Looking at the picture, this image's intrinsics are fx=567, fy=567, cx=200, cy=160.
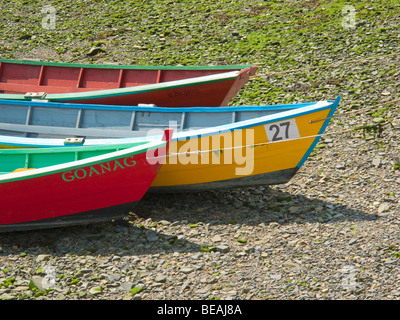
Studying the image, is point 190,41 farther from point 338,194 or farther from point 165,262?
point 165,262

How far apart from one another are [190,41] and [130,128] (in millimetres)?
7185

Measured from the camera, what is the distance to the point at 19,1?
22.5m

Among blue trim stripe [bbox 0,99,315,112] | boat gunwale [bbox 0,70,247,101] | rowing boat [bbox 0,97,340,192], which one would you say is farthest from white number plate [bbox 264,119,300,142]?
boat gunwale [bbox 0,70,247,101]

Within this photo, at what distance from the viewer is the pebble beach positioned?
27.9ft

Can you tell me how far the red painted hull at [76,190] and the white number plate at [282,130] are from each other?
7.03 ft

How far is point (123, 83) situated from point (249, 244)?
6352 millimetres

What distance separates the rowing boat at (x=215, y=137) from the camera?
10.2m

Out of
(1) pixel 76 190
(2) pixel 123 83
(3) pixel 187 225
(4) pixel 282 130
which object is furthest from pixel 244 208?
(2) pixel 123 83

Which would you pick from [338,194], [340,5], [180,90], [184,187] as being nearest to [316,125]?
[338,194]

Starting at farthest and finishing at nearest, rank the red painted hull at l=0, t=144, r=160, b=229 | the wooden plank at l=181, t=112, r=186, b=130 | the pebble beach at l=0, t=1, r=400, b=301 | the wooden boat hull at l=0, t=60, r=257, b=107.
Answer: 1. the wooden boat hull at l=0, t=60, r=257, b=107
2. the wooden plank at l=181, t=112, r=186, b=130
3. the red painted hull at l=0, t=144, r=160, b=229
4. the pebble beach at l=0, t=1, r=400, b=301

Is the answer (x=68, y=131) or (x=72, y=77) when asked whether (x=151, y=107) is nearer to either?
(x=68, y=131)

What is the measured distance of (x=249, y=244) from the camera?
9.51m

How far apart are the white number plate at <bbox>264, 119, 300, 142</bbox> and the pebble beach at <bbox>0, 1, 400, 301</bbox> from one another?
78cm

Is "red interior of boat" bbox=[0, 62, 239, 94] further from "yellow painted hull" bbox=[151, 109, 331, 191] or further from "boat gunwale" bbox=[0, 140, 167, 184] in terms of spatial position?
"boat gunwale" bbox=[0, 140, 167, 184]
